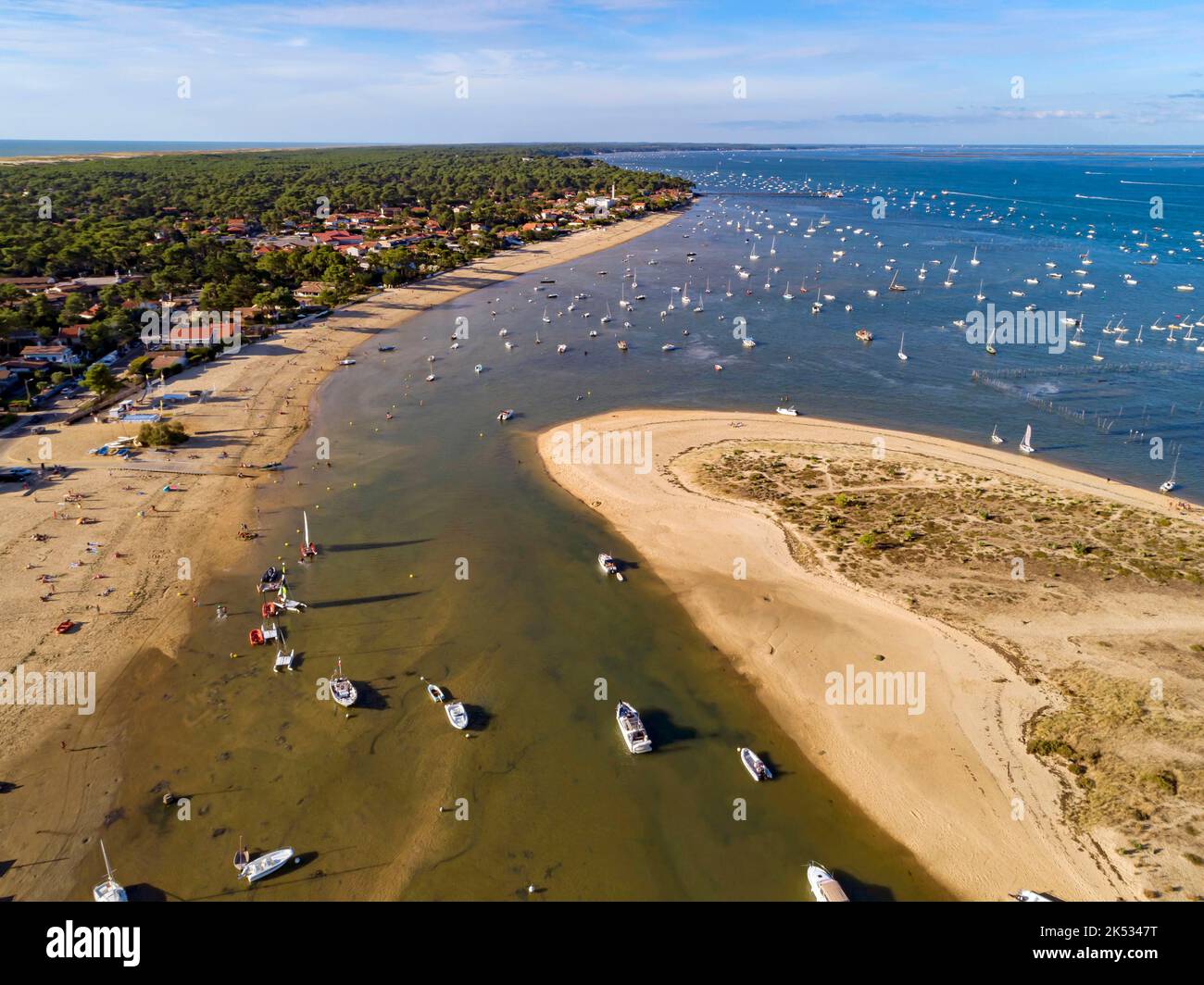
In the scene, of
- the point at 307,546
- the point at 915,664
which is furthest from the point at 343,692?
the point at 915,664

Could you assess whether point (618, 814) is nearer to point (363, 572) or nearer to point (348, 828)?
point (348, 828)

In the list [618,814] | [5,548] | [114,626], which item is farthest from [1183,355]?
[5,548]

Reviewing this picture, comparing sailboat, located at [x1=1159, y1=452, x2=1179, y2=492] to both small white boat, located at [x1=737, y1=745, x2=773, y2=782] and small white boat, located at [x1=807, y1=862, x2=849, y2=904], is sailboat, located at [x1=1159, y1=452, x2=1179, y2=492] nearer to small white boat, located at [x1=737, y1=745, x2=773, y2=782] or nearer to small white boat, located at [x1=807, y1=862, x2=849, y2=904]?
small white boat, located at [x1=737, y1=745, x2=773, y2=782]

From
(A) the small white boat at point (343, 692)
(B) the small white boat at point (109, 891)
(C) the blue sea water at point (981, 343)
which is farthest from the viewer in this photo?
(C) the blue sea water at point (981, 343)

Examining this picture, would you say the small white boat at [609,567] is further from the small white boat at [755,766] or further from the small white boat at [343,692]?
the small white boat at [343,692]

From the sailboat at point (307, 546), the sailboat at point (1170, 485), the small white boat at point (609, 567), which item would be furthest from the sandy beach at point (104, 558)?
the sailboat at point (1170, 485)
